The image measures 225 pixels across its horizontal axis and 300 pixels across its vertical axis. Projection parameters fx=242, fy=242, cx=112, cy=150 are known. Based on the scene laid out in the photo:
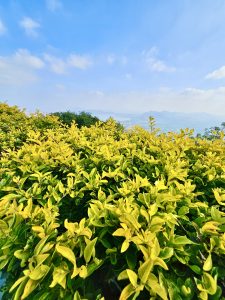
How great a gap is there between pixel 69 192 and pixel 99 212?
674 millimetres

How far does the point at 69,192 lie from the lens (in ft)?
7.69

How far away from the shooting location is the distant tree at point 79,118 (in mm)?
10450

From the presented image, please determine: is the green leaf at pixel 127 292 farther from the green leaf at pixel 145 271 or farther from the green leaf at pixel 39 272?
the green leaf at pixel 39 272

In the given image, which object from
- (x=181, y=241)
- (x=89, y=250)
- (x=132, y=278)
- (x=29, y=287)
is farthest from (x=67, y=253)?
(x=181, y=241)

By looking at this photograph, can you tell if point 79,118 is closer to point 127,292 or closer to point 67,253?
point 67,253

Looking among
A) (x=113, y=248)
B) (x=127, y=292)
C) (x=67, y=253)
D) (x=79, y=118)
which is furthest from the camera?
(x=79, y=118)

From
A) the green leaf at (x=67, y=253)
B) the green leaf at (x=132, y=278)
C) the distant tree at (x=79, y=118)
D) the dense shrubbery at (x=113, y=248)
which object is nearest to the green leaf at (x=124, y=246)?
the dense shrubbery at (x=113, y=248)

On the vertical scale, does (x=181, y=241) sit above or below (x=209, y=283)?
above

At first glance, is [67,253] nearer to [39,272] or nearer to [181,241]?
[39,272]

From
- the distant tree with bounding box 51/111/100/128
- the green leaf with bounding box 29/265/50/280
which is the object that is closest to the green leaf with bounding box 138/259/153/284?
the green leaf with bounding box 29/265/50/280

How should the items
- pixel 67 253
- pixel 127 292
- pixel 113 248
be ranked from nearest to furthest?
pixel 127 292, pixel 67 253, pixel 113 248

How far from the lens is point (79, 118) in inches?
420

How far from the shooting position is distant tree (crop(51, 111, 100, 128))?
10450 mm

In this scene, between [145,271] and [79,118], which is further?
[79,118]
